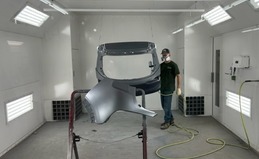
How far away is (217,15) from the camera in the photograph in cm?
396

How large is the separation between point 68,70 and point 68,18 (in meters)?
1.16

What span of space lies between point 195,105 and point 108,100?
3902mm

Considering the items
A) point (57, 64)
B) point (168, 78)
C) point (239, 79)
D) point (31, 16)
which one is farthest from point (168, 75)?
point (31, 16)

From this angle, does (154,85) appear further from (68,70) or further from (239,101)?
(68,70)

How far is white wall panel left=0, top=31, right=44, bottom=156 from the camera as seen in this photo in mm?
3564

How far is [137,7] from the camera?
530cm

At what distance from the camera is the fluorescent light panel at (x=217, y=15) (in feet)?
12.1

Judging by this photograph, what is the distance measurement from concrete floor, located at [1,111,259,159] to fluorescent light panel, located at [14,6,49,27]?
207 cm

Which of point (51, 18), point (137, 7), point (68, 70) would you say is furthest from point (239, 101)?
point (51, 18)

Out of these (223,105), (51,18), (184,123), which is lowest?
(184,123)

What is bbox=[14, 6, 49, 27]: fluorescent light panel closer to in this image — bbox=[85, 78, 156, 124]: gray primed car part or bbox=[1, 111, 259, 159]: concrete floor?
bbox=[1, 111, 259, 159]: concrete floor

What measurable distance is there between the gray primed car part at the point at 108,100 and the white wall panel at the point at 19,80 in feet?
7.29

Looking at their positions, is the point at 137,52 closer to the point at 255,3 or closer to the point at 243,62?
the point at 255,3

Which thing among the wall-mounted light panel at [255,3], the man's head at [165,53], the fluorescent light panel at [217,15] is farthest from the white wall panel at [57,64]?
the wall-mounted light panel at [255,3]
